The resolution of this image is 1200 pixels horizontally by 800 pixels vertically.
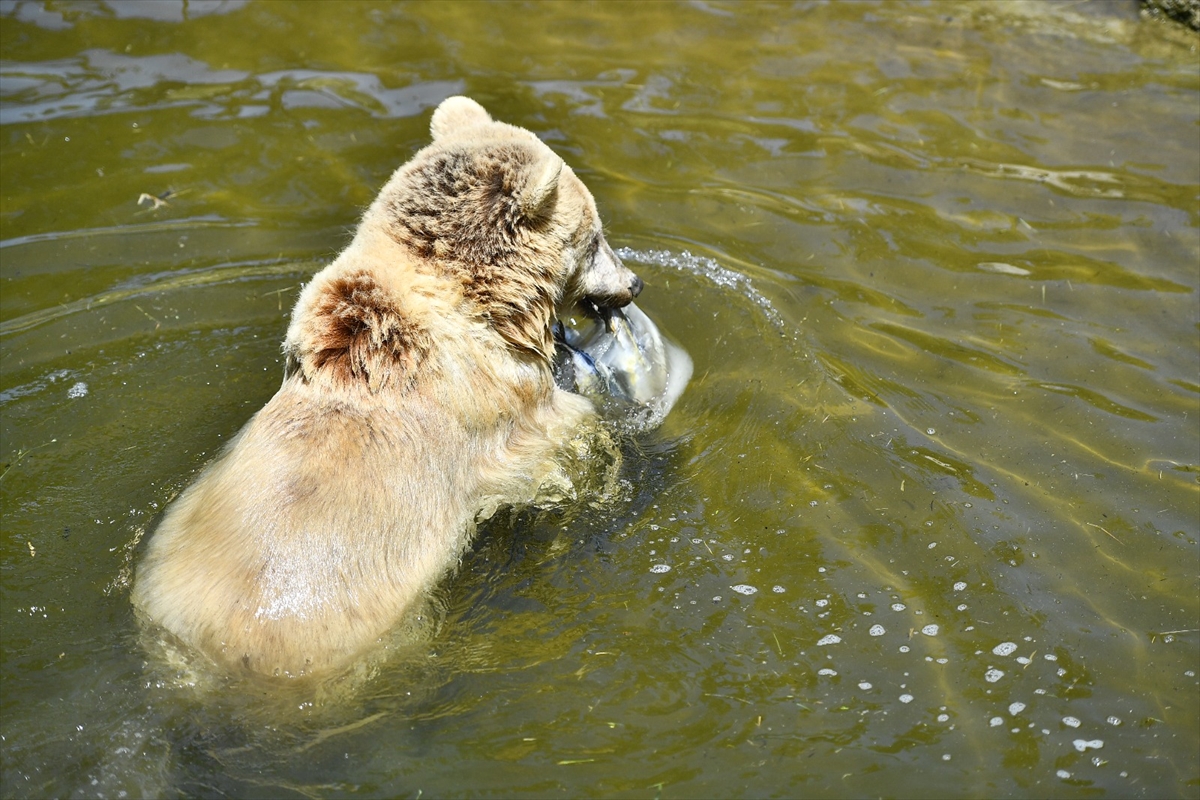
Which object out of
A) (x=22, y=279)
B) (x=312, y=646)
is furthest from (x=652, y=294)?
(x=22, y=279)

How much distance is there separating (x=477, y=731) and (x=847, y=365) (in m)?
3.28

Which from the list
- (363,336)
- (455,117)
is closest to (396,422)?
(363,336)

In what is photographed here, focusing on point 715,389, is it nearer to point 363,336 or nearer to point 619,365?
point 619,365

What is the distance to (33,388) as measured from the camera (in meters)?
5.82

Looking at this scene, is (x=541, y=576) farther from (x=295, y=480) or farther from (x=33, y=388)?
(x=33, y=388)

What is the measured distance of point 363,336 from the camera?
4414 mm

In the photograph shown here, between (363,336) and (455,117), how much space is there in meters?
1.61

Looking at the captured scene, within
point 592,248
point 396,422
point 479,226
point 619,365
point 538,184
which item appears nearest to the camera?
point 396,422

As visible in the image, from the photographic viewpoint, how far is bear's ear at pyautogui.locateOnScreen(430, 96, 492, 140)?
210 inches

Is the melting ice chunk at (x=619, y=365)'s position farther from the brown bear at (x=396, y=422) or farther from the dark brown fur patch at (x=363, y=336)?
the dark brown fur patch at (x=363, y=336)

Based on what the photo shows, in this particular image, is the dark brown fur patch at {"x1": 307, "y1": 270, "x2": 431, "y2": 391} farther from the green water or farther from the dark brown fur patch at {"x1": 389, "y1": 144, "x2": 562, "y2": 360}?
the green water

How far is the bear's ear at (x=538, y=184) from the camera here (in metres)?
4.59

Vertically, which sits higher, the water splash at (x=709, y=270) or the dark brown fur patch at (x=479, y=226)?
the dark brown fur patch at (x=479, y=226)

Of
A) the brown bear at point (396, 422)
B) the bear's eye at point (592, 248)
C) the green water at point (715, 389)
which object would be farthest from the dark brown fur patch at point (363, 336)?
the bear's eye at point (592, 248)
